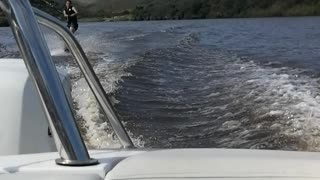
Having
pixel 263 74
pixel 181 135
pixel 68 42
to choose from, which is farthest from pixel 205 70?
pixel 68 42

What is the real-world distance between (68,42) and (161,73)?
7564 mm

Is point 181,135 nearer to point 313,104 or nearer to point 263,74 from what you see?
point 313,104

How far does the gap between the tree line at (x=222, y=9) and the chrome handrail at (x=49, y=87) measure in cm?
5079

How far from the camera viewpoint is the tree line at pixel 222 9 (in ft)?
175

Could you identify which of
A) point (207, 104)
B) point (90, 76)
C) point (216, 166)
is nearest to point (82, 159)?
point (216, 166)

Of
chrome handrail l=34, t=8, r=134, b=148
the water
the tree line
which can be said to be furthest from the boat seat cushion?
the tree line

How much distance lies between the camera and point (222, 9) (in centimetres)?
5634

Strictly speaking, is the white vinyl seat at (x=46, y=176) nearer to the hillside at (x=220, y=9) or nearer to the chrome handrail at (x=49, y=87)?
the chrome handrail at (x=49, y=87)

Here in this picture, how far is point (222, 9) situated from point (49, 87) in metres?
55.6

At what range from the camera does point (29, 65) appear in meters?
1.37

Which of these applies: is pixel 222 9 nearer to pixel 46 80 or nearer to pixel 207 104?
pixel 207 104

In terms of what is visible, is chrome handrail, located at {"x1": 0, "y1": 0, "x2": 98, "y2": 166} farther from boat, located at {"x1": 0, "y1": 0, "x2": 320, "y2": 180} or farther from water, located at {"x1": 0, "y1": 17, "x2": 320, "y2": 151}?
water, located at {"x1": 0, "y1": 17, "x2": 320, "y2": 151}

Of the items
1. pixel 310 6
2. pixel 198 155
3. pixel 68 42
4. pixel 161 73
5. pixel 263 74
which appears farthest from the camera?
pixel 310 6

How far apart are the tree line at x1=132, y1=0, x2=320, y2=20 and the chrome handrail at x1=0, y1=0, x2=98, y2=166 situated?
50789mm
